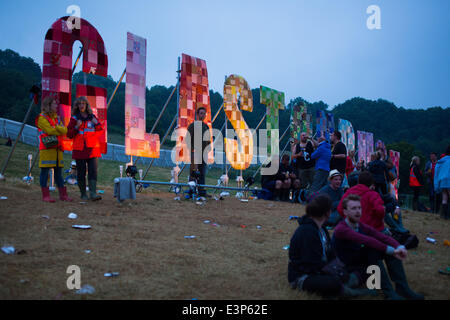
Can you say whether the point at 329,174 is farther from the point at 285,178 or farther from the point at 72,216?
the point at 72,216

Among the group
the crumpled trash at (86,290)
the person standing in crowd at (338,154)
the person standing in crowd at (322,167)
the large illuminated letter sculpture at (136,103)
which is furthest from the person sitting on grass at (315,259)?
the large illuminated letter sculpture at (136,103)

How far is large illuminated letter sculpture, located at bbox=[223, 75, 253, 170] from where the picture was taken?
10664 millimetres

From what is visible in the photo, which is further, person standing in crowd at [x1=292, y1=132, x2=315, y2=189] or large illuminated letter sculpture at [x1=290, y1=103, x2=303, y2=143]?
large illuminated letter sculpture at [x1=290, y1=103, x2=303, y2=143]

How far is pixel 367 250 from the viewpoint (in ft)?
9.98

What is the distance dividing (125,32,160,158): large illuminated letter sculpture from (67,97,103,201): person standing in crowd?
1.76m

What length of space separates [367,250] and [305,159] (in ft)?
19.4

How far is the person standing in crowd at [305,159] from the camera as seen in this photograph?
881 centimetres

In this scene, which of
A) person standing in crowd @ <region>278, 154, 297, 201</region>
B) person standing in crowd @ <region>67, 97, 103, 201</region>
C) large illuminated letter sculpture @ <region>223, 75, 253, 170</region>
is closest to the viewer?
person standing in crowd @ <region>67, 97, 103, 201</region>

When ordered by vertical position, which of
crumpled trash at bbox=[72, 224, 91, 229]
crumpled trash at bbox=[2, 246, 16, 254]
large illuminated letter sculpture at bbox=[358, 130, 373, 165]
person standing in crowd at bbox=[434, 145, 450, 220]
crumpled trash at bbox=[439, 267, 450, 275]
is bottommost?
crumpled trash at bbox=[439, 267, 450, 275]

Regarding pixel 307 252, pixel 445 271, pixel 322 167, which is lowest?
pixel 445 271

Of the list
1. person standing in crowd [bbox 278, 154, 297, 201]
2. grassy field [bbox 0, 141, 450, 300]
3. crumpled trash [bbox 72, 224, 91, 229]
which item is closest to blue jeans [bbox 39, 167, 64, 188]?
grassy field [bbox 0, 141, 450, 300]

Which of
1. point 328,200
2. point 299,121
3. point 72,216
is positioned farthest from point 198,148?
point 299,121

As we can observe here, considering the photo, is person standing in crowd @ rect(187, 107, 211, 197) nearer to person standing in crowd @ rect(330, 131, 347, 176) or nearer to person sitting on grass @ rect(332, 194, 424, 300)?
person standing in crowd @ rect(330, 131, 347, 176)
